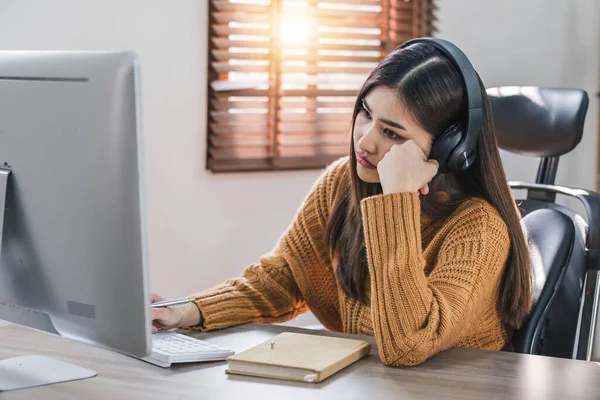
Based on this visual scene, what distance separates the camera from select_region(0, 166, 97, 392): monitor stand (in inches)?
51.0

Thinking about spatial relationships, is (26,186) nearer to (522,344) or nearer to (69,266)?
(69,266)

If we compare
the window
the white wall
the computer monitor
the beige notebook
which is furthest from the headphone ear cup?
the window

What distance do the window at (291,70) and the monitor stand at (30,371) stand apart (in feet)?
6.00

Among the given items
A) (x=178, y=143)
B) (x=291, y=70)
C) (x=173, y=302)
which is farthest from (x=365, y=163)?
(x=291, y=70)

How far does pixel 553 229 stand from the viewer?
1.85m

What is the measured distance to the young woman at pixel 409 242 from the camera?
1.53 m

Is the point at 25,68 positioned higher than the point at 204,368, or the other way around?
the point at 25,68

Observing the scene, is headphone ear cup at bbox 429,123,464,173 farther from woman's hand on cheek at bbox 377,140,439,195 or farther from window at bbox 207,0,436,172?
window at bbox 207,0,436,172

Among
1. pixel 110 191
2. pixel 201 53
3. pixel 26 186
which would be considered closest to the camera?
pixel 110 191

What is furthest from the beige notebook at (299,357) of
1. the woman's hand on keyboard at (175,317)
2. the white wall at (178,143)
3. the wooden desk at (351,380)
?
the white wall at (178,143)

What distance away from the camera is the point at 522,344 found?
5.70ft

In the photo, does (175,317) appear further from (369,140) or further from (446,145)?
(446,145)

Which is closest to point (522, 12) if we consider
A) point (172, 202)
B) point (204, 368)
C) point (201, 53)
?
point (201, 53)

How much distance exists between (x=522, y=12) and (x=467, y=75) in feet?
8.11
